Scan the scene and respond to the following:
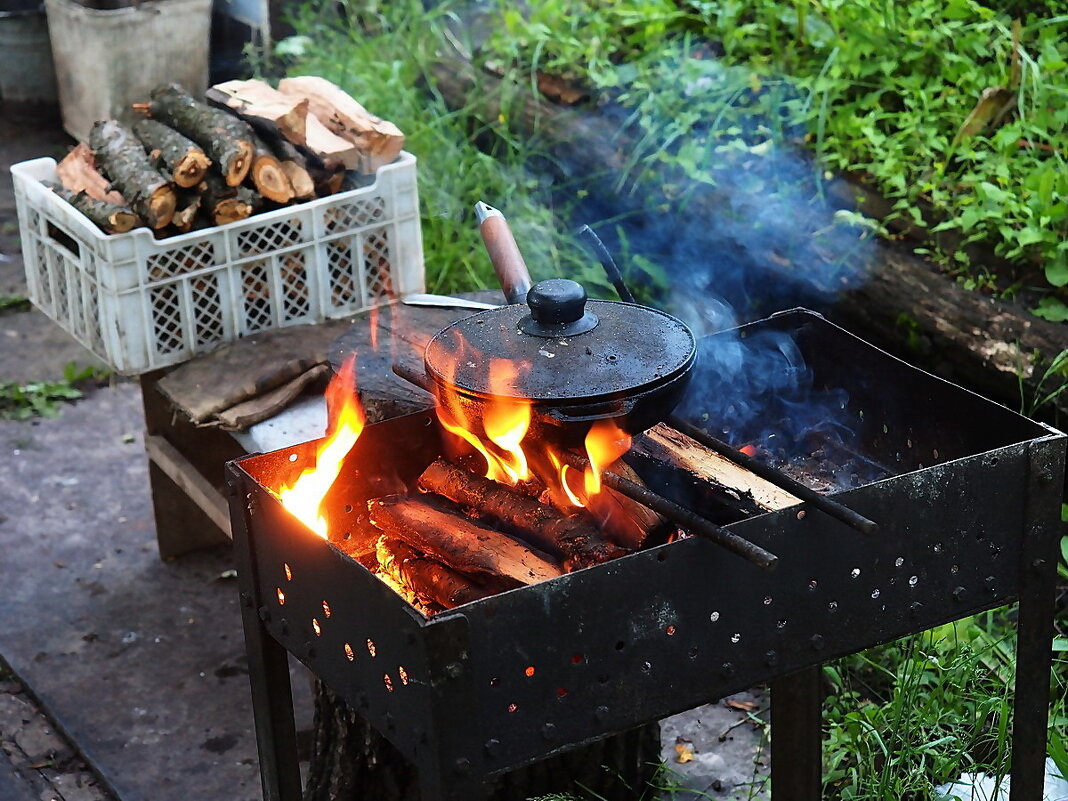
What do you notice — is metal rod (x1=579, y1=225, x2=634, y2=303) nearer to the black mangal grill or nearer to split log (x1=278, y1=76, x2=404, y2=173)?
the black mangal grill

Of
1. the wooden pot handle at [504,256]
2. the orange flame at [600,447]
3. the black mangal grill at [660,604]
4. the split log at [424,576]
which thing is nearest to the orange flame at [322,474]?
the black mangal grill at [660,604]

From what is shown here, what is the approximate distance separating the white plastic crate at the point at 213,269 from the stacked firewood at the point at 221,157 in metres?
0.09

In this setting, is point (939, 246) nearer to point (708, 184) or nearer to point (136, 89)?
point (708, 184)

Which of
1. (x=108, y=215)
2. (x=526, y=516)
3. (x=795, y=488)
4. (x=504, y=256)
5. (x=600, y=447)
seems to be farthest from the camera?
(x=108, y=215)

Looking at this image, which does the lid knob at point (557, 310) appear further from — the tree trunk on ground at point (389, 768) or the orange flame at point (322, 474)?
the tree trunk on ground at point (389, 768)

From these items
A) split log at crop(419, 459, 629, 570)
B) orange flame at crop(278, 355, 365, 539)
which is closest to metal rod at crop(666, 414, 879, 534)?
split log at crop(419, 459, 629, 570)

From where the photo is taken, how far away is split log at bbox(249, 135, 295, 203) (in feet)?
14.7

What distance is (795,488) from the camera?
253 cm

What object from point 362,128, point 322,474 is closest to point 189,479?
point 362,128

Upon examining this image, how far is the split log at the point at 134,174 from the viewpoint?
14.1 ft

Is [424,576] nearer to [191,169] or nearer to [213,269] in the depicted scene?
[213,269]

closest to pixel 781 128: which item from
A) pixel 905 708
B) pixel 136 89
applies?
pixel 905 708

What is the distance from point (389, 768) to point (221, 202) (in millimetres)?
1872

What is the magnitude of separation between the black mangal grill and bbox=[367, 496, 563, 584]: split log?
15 cm
